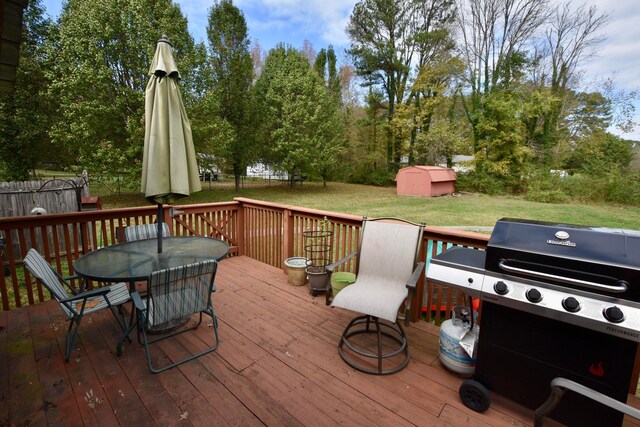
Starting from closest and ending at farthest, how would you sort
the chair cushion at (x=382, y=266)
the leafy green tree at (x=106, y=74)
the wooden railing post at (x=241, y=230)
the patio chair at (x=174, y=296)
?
the patio chair at (x=174, y=296) < the chair cushion at (x=382, y=266) < the wooden railing post at (x=241, y=230) < the leafy green tree at (x=106, y=74)

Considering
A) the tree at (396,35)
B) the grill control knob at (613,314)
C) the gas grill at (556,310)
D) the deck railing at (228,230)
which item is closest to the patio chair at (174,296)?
the deck railing at (228,230)

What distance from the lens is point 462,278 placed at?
1.86m

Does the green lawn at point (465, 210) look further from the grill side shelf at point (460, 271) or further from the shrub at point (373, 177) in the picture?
Result: the grill side shelf at point (460, 271)

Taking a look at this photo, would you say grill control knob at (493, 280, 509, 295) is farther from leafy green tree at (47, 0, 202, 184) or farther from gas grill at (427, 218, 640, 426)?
leafy green tree at (47, 0, 202, 184)

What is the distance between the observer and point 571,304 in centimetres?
148

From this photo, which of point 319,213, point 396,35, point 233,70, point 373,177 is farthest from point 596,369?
point 396,35

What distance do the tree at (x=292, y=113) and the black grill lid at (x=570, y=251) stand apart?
49.0 feet

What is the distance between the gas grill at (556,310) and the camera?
142 centimetres

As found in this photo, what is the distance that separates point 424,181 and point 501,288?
52.9 ft

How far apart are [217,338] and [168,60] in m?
2.35

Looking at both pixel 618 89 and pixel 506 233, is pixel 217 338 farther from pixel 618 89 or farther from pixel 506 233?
pixel 618 89

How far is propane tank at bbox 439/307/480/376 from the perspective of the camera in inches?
81.6

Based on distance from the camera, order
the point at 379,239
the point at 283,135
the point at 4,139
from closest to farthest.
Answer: the point at 379,239 → the point at 4,139 → the point at 283,135

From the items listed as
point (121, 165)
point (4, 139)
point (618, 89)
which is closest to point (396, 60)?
point (618, 89)
